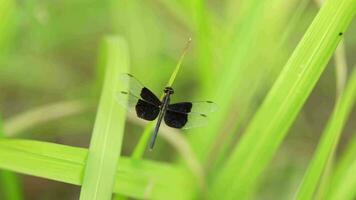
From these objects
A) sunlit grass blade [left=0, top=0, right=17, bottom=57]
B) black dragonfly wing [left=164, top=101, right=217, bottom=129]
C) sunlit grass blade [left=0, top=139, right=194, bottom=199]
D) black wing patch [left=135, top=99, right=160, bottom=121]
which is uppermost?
sunlit grass blade [left=0, top=0, right=17, bottom=57]

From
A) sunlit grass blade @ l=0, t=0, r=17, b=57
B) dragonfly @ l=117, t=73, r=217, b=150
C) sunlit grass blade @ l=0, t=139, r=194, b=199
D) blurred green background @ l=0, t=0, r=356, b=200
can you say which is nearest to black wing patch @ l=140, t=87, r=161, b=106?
dragonfly @ l=117, t=73, r=217, b=150

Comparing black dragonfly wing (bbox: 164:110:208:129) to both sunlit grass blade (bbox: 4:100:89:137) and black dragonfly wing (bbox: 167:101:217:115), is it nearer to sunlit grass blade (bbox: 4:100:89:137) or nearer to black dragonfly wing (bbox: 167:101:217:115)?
black dragonfly wing (bbox: 167:101:217:115)

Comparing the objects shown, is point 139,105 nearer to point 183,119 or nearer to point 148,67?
point 183,119

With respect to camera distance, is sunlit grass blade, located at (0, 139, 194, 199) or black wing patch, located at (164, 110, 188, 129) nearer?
sunlit grass blade, located at (0, 139, 194, 199)

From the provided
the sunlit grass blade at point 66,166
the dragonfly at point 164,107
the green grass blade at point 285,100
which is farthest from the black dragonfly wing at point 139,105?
the green grass blade at point 285,100

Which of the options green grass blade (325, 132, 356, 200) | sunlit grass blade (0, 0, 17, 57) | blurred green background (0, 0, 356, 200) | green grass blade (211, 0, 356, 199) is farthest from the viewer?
blurred green background (0, 0, 356, 200)

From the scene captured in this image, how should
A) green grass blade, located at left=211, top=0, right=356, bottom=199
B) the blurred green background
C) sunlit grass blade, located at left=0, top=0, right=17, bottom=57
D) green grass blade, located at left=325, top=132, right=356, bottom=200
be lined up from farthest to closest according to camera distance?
the blurred green background → sunlit grass blade, located at left=0, top=0, right=17, bottom=57 → green grass blade, located at left=325, top=132, right=356, bottom=200 → green grass blade, located at left=211, top=0, right=356, bottom=199

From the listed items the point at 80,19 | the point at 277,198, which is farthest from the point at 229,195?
the point at 80,19
